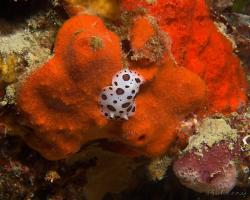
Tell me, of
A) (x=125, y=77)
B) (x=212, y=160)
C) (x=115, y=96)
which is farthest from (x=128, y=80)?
(x=212, y=160)

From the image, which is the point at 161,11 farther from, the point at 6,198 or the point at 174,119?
the point at 6,198

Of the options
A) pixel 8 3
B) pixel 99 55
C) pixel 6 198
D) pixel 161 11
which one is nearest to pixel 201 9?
pixel 161 11

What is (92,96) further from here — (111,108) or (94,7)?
(94,7)

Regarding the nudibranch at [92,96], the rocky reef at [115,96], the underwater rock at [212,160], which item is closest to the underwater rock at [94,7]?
the rocky reef at [115,96]

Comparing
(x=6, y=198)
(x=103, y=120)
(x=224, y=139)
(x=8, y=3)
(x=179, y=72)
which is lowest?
(x=6, y=198)

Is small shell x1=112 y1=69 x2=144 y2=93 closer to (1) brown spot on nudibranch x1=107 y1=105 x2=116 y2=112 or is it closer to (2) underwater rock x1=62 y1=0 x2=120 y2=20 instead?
(1) brown spot on nudibranch x1=107 y1=105 x2=116 y2=112

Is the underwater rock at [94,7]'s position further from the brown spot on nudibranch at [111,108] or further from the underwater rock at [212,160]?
the underwater rock at [212,160]

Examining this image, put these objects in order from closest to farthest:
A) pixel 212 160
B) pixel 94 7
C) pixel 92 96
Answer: pixel 92 96, pixel 94 7, pixel 212 160
